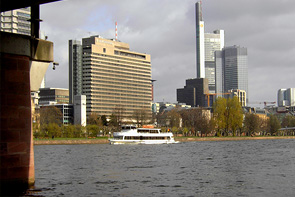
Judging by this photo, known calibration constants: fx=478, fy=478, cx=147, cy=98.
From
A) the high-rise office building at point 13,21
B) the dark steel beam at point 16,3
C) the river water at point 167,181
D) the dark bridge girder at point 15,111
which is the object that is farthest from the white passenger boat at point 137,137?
the high-rise office building at point 13,21

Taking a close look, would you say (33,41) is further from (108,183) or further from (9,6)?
(108,183)

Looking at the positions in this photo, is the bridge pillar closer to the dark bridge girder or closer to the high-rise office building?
the dark bridge girder

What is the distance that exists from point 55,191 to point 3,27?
556 feet

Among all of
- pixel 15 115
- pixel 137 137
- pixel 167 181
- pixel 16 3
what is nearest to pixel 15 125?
pixel 15 115

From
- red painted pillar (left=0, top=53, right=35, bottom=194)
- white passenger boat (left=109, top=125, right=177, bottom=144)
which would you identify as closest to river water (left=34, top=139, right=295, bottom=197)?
red painted pillar (left=0, top=53, right=35, bottom=194)

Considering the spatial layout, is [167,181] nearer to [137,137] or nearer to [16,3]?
[16,3]

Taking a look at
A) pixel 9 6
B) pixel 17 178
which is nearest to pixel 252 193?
pixel 17 178

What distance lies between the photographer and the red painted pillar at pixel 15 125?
26656 mm

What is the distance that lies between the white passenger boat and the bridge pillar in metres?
86.1

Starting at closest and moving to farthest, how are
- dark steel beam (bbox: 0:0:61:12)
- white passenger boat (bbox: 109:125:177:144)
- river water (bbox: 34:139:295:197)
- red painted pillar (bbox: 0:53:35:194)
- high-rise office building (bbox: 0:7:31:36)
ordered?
red painted pillar (bbox: 0:53:35:194), dark steel beam (bbox: 0:0:61:12), river water (bbox: 34:139:295:197), white passenger boat (bbox: 109:125:177:144), high-rise office building (bbox: 0:7:31:36)

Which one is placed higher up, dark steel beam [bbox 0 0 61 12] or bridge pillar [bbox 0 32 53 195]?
dark steel beam [bbox 0 0 61 12]

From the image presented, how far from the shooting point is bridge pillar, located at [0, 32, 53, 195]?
26703 mm

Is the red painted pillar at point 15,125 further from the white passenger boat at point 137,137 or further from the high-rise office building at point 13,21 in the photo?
the high-rise office building at point 13,21

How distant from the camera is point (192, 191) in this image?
31.8 m
